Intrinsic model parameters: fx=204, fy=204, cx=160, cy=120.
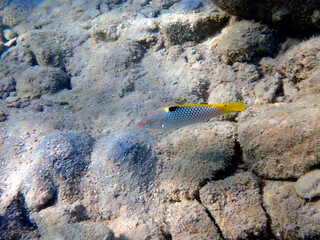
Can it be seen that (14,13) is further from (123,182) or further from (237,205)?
(237,205)

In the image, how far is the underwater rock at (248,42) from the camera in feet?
10.5

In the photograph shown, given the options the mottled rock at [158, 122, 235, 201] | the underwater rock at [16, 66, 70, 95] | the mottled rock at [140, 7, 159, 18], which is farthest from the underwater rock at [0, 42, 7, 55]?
the mottled rock at [158, 122, 235, 201]

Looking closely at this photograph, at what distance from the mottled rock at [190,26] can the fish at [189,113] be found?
2.40 meters

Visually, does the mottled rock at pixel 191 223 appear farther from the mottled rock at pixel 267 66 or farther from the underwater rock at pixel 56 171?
the mottled rock at pixel 267 66

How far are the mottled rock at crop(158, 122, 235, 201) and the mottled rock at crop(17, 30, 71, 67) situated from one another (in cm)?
356

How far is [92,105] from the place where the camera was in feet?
12.2

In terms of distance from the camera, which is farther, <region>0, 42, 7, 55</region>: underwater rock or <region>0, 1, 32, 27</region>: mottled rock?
<region>0, 1, 32, 27</region>: mottled rock

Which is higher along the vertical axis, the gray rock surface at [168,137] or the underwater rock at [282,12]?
the underwater rock at [282,12]

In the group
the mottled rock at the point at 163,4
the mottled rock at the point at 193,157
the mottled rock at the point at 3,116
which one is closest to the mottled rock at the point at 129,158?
the mottled rock at the point at 193,157

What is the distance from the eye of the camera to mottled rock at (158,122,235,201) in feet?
7.79

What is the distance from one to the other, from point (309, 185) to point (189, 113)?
1.27 meters

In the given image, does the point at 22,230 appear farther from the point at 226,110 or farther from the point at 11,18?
the point at 11,18

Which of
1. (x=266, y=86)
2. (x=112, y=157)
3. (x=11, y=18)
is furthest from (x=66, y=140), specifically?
(x=11, y=18)

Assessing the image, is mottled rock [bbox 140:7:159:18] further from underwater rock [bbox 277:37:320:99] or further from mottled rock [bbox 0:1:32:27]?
mottled rock [bbox 0:1:32:27]
